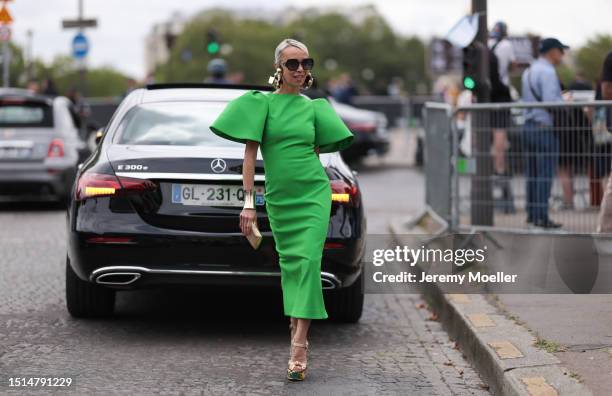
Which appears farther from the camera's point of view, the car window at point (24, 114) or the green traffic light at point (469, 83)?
the car window at point (24, 114)

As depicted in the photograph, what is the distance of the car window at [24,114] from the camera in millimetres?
14750

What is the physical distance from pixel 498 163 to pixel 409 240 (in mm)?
1144

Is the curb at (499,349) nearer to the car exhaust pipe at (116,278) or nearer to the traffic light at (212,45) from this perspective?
the car exhaust pipe at (116,278)

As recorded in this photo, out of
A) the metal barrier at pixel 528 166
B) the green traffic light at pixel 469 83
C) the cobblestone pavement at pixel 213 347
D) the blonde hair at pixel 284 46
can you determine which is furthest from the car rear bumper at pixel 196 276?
the green traffic light at pixel 469 83

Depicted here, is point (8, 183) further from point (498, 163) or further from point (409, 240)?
point (498, 163)

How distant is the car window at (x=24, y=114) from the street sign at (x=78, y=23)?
9749 millimetres

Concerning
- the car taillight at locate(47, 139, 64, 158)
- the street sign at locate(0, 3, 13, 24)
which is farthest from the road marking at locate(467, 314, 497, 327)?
the street sign at locate(0, 3, 13, 24)

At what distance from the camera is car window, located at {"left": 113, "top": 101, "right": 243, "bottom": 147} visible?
7012 millimetres

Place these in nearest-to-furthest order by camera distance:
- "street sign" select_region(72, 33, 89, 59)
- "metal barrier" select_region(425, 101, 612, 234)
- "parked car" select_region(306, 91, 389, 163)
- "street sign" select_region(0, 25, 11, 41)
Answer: "metal barrier" select_region(425, 101, 612, 234) → "parked car" select_region(306, 91, 389, 163) → "street sign" select_region(0, 25, 11, 41) → "street sign" select_region(72, 33, 89, 59)

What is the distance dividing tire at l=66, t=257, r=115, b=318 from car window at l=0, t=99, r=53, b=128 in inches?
314

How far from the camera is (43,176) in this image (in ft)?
47.8

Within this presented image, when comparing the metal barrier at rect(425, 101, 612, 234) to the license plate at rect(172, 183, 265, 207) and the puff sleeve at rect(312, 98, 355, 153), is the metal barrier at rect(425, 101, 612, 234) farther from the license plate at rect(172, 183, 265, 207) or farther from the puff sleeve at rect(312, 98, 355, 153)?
the puff sleeve at rect(312, 98, 355, 153)

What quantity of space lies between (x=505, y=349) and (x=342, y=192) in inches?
53.0

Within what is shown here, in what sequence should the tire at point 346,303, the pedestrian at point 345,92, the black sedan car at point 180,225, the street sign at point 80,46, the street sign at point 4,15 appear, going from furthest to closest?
the street sign at point 80,46 → the pedestrian at point 345,92 → the street sign at point 4,15 → the tire at point 346,303 → the black sedan car at point 180,225
